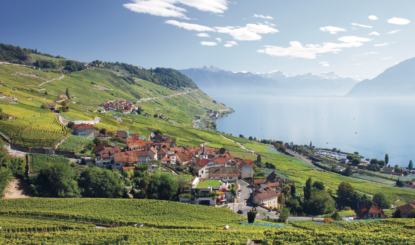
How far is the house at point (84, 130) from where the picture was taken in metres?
37.9

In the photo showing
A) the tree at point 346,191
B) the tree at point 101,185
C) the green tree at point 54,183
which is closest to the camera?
the green tree at point 54,183

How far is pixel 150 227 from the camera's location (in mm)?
19609

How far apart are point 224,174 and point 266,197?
762cm

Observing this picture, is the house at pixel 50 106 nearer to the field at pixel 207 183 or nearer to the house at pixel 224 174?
the house at pixel 224 174

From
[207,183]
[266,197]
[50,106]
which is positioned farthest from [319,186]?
[50,106]

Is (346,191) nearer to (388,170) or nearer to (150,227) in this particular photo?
(150,227)

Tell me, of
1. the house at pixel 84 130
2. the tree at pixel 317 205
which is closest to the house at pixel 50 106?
the house at pixel 84 130

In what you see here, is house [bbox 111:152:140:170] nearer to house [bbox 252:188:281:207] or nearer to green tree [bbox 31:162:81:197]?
green tree [bbox 31:162:81:197]

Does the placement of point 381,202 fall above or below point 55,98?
below

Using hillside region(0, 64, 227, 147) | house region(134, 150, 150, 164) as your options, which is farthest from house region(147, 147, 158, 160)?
hillside region(0, 64, 227, 147)

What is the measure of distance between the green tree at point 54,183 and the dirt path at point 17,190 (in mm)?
641

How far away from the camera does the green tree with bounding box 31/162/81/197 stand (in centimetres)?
2444

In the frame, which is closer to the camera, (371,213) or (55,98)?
(371,213)

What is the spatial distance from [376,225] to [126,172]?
2726 cm
